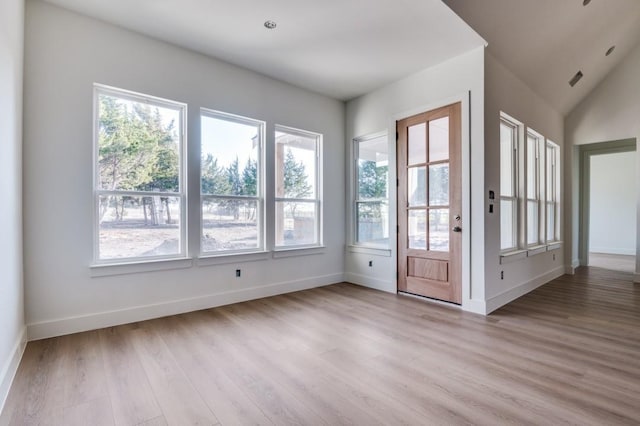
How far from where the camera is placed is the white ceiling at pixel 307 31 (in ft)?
9.25

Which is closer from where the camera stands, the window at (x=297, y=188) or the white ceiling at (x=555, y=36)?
the white ceiling at (x=555, y=36)

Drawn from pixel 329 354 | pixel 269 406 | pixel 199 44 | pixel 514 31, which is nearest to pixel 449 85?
pixel 514 31

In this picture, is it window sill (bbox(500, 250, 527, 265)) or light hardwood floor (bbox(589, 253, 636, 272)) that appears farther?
light hardwood floor (bbox(589, 253, 636, 272))

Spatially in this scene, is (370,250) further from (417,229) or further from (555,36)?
(555,36)

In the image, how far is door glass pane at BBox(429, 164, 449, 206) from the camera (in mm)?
3840

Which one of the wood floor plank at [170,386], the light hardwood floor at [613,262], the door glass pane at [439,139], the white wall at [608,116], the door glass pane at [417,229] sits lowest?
the light hardwood floor at [613,262]

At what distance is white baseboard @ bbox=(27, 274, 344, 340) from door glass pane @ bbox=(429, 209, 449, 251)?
189cm

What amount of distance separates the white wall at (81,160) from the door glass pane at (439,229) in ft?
8.25

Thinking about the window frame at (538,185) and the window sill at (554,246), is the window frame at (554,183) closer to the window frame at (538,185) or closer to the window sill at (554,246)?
the window sill at (554,246)

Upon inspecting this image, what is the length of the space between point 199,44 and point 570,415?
4415 millimetres

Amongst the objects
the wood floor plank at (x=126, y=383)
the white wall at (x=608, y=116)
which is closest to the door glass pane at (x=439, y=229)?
the wood floor plank at (x=126, y=383)

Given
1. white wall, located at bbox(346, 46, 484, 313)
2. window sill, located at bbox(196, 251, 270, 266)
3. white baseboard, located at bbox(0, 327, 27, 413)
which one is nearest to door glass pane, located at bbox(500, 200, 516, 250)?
white wall, located at bbox(346, 46, 484, 313)

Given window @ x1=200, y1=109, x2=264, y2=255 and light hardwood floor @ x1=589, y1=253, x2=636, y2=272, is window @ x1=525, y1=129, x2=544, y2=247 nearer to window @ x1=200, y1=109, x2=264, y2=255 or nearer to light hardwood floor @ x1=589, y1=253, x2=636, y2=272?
light hardwood floor @ x1=589, y1=253, x2=636, y2=272

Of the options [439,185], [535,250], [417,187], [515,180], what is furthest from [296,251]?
[535,250]
